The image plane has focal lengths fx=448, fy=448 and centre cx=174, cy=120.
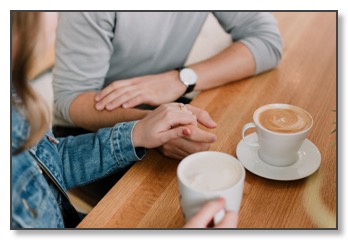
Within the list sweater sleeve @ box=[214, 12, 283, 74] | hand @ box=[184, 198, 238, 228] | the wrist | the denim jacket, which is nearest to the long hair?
the denim jacket

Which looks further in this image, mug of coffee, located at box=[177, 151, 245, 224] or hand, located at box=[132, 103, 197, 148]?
hand, located at box=[132, 103, 197, 148]

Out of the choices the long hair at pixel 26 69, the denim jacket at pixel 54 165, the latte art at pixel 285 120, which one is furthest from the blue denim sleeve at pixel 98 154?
the latte art at pixel 285 120

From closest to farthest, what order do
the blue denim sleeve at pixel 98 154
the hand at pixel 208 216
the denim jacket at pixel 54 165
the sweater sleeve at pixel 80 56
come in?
the hand at pixel 208 216 → the denim jacket at pixel 54 165 → the blue denim sleeve at pixel 98 154 → the sweater sleeve at pixel 80 56

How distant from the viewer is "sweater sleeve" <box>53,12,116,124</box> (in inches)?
33.2

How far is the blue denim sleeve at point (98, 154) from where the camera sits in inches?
29.0

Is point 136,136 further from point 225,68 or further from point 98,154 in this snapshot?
point 225,68

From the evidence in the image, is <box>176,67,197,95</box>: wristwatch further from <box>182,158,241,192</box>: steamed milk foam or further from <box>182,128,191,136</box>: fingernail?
<box>182,158,241,192</box>: steamed milk foam

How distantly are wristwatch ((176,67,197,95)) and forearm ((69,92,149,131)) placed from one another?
133mm

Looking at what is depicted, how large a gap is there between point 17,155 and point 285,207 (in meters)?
0.39

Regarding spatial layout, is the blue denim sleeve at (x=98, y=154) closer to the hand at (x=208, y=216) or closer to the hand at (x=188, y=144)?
the hand at (x=188, y=144)

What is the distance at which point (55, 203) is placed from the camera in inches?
26.5

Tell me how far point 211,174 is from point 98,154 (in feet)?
0.85

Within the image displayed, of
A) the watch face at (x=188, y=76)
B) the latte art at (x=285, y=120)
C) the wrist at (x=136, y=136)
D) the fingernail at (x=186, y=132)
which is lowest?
the wrist at (x=136, y=136)
